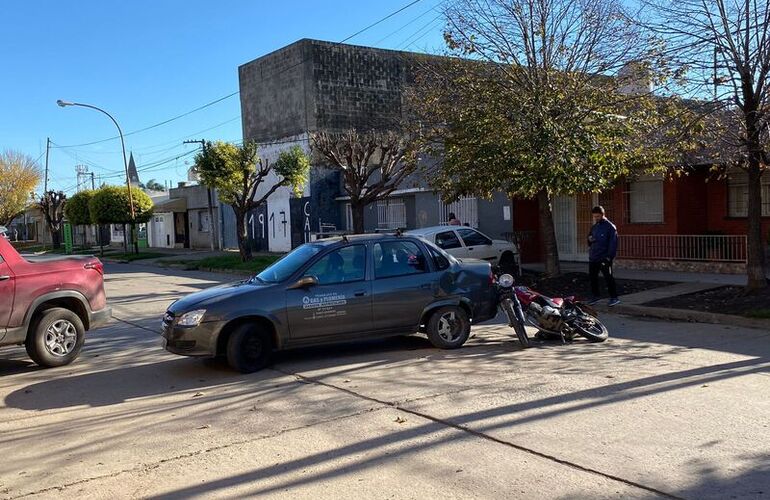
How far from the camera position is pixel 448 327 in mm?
9047

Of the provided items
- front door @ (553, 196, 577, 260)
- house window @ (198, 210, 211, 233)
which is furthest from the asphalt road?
house window @ (198, 210, 211, 233)

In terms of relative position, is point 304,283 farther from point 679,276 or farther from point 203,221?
point 203,221

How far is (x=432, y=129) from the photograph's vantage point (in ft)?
51.8

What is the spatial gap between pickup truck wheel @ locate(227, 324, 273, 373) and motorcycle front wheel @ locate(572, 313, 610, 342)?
4111mm

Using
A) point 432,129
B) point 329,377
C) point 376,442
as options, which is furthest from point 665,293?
point 376,442

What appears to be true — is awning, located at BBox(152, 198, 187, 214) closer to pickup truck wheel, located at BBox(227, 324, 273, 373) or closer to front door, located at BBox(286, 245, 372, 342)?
front door, located at BBox(286, 245, 372, 342)

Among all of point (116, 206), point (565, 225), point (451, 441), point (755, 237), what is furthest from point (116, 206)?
point (451, 441)

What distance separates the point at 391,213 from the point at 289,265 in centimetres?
1860

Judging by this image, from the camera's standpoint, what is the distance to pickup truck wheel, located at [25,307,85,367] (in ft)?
28.3

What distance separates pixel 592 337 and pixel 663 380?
7.60 feet

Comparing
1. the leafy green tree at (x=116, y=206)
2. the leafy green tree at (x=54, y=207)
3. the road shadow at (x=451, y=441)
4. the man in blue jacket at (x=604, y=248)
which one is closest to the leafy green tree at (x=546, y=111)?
the man in blue jacket at (x=604, y=248)

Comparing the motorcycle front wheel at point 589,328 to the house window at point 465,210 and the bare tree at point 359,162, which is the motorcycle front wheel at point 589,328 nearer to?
the bare tree at point 359,162

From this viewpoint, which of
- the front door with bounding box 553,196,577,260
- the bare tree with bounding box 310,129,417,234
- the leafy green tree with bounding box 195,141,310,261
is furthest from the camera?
the leafy green tree with bounding box 195,141,310,261

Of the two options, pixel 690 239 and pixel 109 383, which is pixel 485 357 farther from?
pixel 690 239
